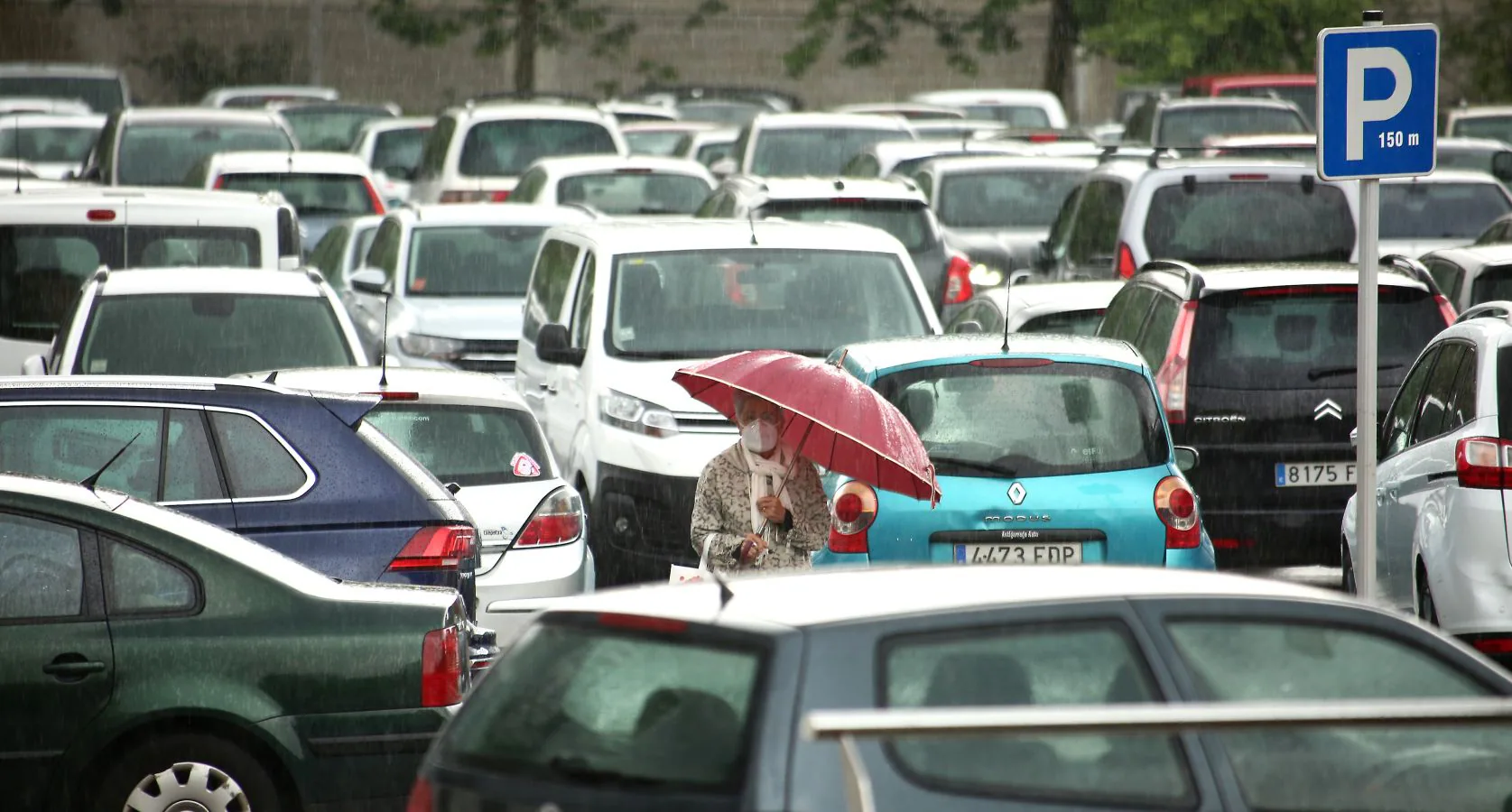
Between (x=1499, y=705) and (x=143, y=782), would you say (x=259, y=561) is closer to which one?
(x=143, y=782)

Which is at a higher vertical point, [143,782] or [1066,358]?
[1066,358]

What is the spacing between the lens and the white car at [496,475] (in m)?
9.41

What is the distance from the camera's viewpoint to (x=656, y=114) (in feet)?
107

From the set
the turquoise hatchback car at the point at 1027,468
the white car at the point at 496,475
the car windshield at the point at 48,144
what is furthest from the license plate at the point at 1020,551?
the car windshield at the point at 48,144

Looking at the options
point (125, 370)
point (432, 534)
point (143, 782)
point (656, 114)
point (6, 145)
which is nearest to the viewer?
point (143, 782)

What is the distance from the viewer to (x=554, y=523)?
9508 millimetres

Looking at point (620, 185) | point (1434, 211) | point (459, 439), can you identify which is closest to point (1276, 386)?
point (459, 439)

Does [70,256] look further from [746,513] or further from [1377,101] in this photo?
[1377,101]

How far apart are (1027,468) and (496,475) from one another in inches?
84.9

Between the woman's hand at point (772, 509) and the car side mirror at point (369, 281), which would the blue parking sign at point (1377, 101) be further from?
the car side mirror at point (369, 281)

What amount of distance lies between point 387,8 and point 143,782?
4082cm

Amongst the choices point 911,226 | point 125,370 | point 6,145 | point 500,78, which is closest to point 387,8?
point 500,78

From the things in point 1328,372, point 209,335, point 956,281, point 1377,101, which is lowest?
point 956,281

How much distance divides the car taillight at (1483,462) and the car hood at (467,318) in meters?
7.83
